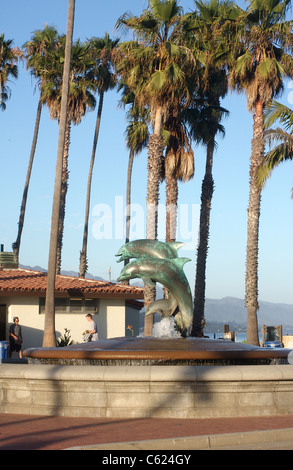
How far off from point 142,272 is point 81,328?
14.2 metres

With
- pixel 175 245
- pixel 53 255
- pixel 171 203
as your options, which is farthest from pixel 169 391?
pixel 171 203

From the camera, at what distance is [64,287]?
27.7 metres

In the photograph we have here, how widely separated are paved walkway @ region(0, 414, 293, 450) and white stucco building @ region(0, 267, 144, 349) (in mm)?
16289

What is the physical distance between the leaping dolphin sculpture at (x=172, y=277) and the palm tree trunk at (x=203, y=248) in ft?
60.5

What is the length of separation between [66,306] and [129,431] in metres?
19.3

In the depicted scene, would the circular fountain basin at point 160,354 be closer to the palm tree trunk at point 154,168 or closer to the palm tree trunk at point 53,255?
the palm tree trunk at point 53,255

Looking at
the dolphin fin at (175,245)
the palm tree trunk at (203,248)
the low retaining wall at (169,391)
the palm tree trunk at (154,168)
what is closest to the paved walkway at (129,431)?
the low retaining wall at (169,391)

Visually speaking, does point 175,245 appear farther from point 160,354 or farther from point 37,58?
point 37,58

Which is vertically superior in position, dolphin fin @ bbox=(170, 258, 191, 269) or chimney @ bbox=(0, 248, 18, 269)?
chimney @ bbox=(0, 248, 18, 269)

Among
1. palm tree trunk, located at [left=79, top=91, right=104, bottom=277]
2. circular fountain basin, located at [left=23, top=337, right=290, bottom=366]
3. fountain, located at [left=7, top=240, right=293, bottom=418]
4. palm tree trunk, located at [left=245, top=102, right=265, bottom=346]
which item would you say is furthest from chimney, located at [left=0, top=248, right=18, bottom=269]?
fountain, located at [left=7, top=240, right=293, bottom=418]

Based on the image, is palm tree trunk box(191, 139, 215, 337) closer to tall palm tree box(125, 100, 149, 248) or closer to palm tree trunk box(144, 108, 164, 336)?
tall palm tree box(125, 100, 149, 248)

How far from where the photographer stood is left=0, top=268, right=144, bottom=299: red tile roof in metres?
26.6

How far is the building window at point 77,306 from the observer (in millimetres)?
28000
